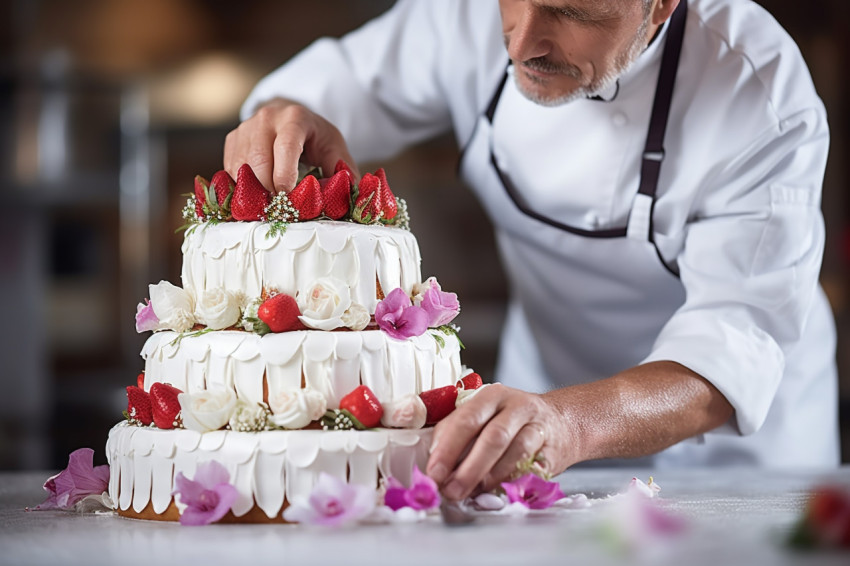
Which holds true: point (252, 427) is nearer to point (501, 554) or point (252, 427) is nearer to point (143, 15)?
point (501, 554)

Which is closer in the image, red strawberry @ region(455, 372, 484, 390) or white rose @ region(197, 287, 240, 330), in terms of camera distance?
white rose @ region(197, 287, 240, 330)

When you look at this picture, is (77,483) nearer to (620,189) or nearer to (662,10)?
(620,189)

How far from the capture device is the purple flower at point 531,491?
134 centimetres

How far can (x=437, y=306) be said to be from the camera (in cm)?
143

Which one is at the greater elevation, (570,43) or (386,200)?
(570,43)

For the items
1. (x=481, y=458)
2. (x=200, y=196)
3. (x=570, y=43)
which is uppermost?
(x=570, y=43)

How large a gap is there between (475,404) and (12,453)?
3275 mm

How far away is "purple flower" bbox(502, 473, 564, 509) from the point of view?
1.34 m

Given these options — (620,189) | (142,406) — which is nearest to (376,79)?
(620,189)

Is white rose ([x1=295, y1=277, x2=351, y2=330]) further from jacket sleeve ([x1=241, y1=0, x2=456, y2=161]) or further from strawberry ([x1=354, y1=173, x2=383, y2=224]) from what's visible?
jacket sleeve ([x1=241, y1=0, x2=456, y2=161])

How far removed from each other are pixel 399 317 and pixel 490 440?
222mm

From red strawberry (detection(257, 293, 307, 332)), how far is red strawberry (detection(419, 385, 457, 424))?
20 centimetres

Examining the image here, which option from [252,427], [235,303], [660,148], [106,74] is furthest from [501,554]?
[106,74]

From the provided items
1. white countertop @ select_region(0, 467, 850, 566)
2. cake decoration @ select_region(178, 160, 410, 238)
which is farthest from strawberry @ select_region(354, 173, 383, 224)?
white countertop @ select_region(0, 467, 850, 566)
